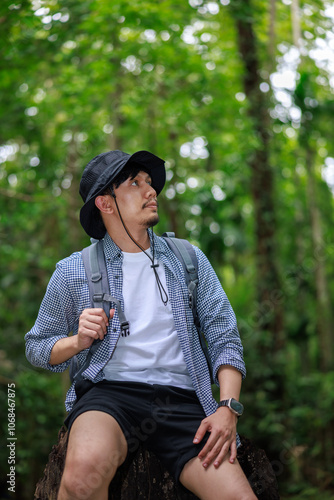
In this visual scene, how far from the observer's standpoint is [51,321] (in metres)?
2.60

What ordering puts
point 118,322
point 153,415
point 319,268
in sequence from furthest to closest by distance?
point 319,268
point 118,322
point 153,415

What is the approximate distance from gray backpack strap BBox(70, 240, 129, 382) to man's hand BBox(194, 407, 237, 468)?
A: 1.79 ft

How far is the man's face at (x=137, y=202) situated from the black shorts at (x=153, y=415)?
79cm

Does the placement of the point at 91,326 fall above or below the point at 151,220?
below

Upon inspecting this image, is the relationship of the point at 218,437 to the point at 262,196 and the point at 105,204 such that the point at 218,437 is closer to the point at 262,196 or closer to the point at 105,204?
the point at 105,204

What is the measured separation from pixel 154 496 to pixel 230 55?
7.64m

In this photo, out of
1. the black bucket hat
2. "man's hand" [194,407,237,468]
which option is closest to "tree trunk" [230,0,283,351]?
the black bucket hat

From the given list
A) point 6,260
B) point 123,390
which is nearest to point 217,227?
point 6,260

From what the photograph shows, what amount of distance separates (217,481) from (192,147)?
6.91m

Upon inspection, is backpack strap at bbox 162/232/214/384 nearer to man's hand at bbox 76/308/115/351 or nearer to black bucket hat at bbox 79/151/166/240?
black bucket hat at bbox 79/151/166/240

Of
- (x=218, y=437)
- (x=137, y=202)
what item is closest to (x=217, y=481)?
(x=218, y=437)

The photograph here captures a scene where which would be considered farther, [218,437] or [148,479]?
[148,479]

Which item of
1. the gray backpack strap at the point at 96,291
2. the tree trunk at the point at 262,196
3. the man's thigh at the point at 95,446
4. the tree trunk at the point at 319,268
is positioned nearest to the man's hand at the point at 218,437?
→ the man's thigh at the point at 95,446

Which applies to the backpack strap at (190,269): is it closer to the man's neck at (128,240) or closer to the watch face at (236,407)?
the man's neck at (128,240)
